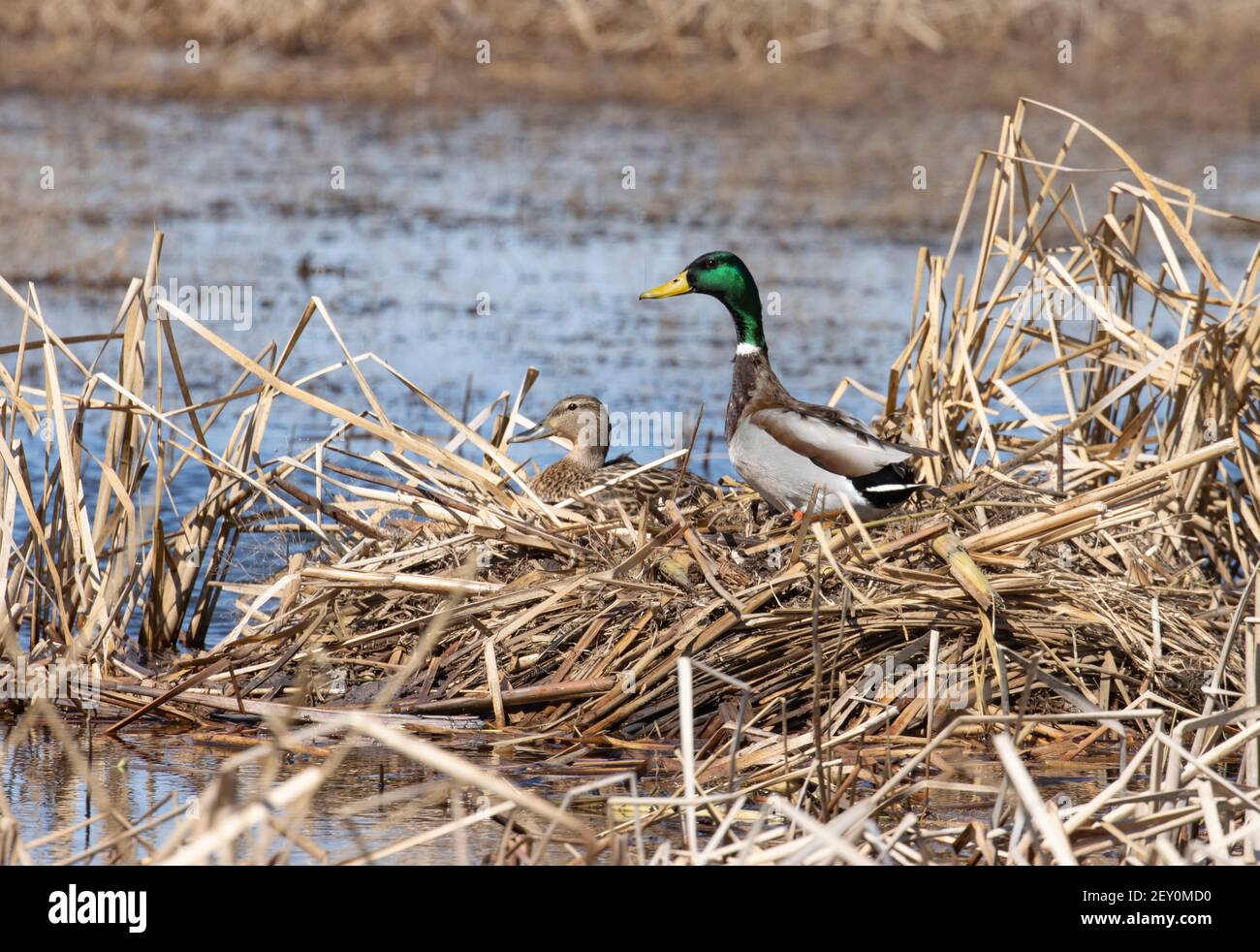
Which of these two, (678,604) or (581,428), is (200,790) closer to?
(678,604)

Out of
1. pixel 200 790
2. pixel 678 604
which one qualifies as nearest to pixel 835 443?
pixel 678 604

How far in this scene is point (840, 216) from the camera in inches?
498

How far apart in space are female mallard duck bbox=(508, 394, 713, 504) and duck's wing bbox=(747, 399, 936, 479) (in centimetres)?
37

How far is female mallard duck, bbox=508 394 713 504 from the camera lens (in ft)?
18.7

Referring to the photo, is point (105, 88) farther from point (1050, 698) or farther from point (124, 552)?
point (1050, 698)

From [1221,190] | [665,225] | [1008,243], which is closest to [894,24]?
[1221,190]

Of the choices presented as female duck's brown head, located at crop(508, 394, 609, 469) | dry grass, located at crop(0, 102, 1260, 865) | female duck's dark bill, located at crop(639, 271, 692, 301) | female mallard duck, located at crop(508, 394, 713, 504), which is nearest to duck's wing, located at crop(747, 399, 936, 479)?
dry grass, located at crop(0, 102, 1260, 865)

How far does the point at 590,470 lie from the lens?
6.14m

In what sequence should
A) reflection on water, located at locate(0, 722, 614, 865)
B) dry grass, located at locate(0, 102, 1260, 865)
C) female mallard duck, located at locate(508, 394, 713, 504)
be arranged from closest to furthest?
reflection on water, located at locate(0, 722, 614, 865) < dry grass, located at locate(0, 102, 1260, 865) < female mallard duck, located at locate(508, 394, 713, 504)

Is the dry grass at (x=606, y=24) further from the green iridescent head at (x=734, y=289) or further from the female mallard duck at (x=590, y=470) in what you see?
the green iridescent head at (x=734, y=289)

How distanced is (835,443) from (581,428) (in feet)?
4.68

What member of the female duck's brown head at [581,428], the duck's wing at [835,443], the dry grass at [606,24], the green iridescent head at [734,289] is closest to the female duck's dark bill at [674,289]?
the green iridescent head at [734,289]

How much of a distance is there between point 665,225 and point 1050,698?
25.0 ft

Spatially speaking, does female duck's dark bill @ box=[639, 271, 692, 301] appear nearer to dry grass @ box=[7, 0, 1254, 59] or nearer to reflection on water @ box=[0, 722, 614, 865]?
reflection on water @ box=[0, 722, 614, 865]
